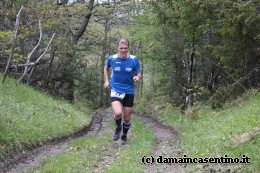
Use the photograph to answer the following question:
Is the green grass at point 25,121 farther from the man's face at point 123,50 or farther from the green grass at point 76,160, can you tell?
the man's face at point 123,50

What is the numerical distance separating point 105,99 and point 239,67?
25839 mm

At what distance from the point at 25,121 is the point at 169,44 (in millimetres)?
11820

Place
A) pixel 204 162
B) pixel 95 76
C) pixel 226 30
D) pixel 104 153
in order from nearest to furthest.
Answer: pixel 204 162 < pixel 104 153 < pixel 226 30 < pixel 95 76

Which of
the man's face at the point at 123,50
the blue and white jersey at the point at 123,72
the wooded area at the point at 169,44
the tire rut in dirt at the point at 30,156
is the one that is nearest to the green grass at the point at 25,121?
the tire rut in dirt at the point at 30,156

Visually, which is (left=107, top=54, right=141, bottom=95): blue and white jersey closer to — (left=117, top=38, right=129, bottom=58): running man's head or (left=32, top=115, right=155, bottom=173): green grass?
(left=117, top=38, right=129, bottom=58): running man's head

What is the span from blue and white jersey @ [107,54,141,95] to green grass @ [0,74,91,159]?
8.20ft

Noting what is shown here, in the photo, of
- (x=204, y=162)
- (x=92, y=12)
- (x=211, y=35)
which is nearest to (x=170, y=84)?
(x=211, y=35)

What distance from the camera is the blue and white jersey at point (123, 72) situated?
8.82 meters

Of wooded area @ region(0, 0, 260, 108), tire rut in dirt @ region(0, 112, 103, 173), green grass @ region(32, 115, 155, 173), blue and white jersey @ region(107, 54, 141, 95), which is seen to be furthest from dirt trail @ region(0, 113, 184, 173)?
wooded area @ region(0, 0, 260, 108)

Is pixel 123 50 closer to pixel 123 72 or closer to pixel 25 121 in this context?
pixel 123 72

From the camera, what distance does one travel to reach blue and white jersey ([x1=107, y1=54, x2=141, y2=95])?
8.82m

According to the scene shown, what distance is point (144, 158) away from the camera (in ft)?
24.3

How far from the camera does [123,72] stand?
8828mm

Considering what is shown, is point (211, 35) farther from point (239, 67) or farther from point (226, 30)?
point (226, 30)
